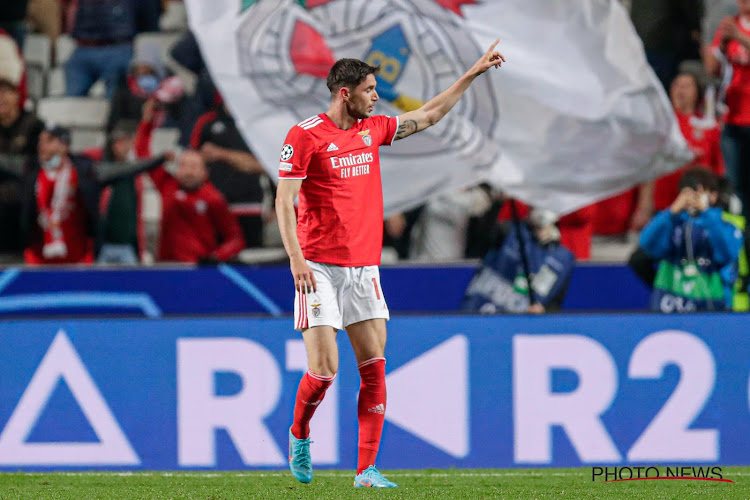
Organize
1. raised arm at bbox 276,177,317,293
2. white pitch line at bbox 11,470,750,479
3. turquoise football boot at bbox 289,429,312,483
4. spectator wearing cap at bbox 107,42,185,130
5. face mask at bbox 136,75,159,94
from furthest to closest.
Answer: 1. face mask at bbox 136,75,159,94
2. spectator wearing cap at bbox 107,42,185,130
3. white pitch line at bbox 11,470,750,479
4. turquoise football boot at bbox 289,429,312,483
5. raised arm at bbox 276,177,317,293

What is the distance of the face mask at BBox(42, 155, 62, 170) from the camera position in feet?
31.6

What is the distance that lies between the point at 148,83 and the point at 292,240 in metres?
6.09

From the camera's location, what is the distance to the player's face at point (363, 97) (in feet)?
17.7

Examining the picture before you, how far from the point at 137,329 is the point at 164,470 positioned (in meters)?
0.77

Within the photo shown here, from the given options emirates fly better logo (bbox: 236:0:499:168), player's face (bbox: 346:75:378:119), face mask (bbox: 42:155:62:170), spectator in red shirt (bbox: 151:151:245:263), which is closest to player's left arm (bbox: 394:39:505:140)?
player's face (bbox: 346:75:378:119)

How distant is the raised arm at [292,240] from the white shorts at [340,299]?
0.16 m

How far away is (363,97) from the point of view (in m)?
5.41

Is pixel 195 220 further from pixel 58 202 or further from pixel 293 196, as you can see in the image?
pixel 293 196

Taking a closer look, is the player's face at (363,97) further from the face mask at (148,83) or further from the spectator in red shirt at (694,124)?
the face mask at (148,83)

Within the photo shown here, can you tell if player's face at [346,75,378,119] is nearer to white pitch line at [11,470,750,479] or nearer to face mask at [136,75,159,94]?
white pitch line at [11,470,750,479]

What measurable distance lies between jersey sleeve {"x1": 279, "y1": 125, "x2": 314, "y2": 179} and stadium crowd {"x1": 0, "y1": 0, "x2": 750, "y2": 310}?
10.4 ft

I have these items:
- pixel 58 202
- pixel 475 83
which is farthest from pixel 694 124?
pixel 58 202

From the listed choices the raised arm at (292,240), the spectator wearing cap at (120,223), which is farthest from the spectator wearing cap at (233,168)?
the raised arm at (292,240)

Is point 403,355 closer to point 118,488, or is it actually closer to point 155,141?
point 118,488
